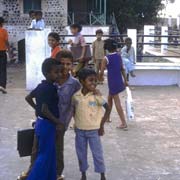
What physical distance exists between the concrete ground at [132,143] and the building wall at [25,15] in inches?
568

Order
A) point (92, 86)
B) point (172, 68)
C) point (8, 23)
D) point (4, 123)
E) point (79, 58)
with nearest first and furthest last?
point (92, 86) → point (4, 123) → point (79, 58) → point (172, 68) → point (8, 23)

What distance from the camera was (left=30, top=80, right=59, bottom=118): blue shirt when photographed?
14.8 ft

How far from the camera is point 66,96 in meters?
4.94

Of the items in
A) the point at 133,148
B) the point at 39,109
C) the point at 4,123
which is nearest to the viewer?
the point at 39,109

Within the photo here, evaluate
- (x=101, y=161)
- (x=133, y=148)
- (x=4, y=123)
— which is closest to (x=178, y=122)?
(x=133, y=148)

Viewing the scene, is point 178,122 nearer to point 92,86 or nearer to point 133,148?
point 133,148

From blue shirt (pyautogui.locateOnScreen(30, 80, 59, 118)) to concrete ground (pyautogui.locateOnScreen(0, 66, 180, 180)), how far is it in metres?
1.13

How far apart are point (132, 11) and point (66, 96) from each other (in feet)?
78.7

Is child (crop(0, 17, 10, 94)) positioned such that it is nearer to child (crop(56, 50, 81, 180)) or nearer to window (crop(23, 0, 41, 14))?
child (crop(56, 50, 81, 180))

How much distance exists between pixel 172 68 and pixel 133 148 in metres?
6.11

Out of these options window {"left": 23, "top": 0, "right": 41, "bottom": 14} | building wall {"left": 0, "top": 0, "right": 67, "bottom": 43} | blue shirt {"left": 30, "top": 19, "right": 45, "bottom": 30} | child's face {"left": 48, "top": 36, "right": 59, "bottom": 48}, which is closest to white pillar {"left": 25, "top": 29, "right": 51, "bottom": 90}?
blue shirt {"left": 30, "top": 19, "right": 45, "bottom": 30}

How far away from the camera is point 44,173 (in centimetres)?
464

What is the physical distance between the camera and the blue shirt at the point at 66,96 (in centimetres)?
492

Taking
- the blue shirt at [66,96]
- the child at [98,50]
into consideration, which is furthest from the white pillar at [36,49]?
the blue shirt at [66,96]
